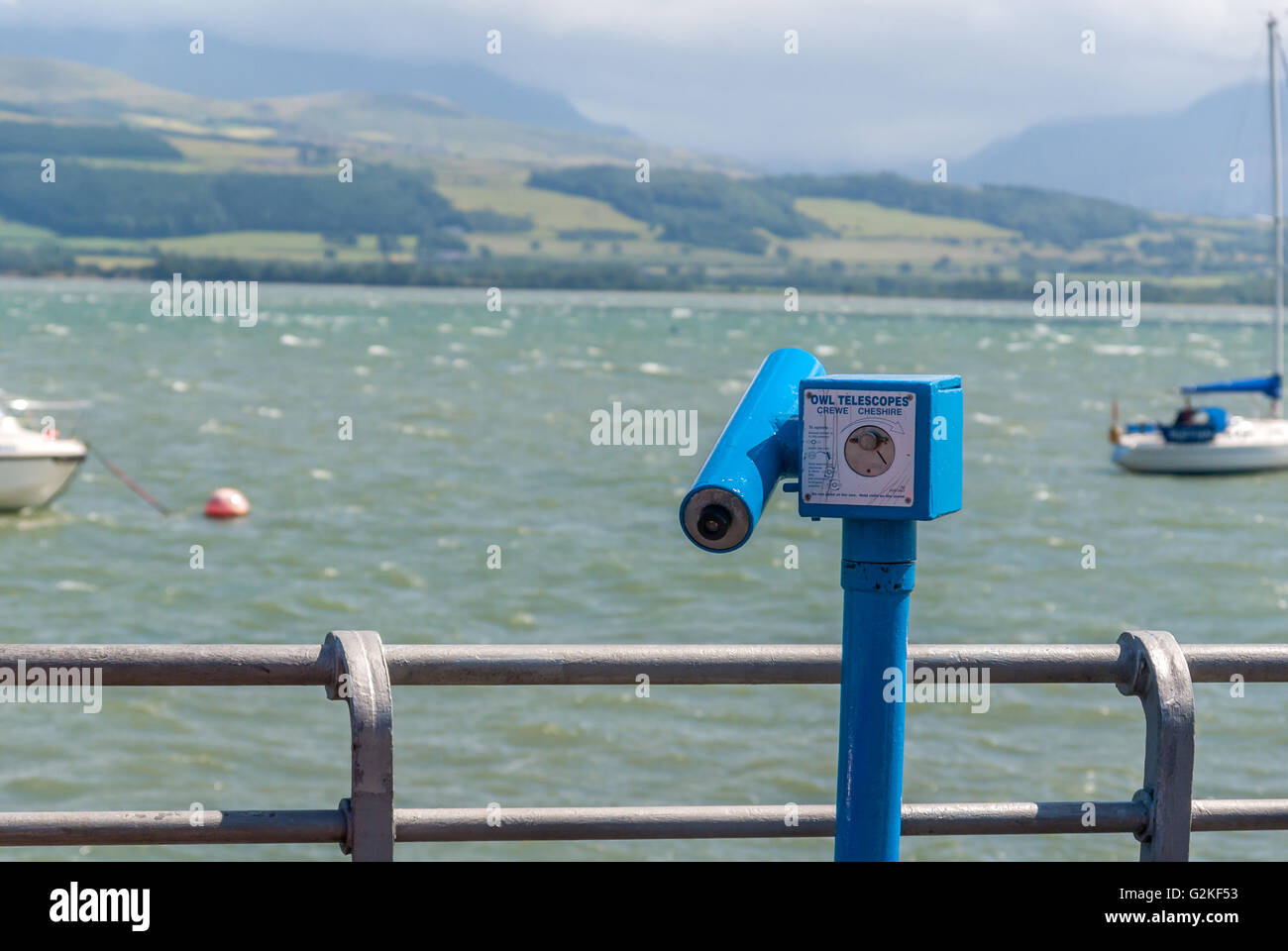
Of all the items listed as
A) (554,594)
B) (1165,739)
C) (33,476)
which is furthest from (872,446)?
(33,476)

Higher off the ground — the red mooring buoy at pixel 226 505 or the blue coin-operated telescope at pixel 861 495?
the blue coin-operated telescope at pixel 861 495

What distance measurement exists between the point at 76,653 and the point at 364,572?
1000 inches

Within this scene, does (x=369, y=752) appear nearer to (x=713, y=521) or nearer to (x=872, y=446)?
(x=713, y=521)

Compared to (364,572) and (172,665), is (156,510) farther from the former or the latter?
(172,665)

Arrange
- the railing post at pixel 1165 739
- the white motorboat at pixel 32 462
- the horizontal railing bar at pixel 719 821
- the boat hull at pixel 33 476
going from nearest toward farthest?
1. the horizontal railing bar at pixel 719 821
2. the railing post at pixel 1165 739
3. the white motorboat at pixel 32 462
4. the boat hull at pixel 33 476

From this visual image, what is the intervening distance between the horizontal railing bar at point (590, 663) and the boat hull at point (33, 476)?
27252 mm

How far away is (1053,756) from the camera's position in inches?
674

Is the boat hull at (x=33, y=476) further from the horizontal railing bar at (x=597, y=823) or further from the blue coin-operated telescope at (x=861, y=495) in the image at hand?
the blue coin-operated telescope at (x=861, y=495)

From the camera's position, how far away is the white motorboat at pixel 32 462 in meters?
29.4

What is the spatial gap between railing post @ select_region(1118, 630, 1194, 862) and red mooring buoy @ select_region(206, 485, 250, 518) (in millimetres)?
31402

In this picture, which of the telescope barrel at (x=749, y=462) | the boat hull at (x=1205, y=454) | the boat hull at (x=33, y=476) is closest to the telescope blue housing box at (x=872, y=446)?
the telescope barrel at (x=749, y=462)

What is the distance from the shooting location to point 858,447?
3.18 metres

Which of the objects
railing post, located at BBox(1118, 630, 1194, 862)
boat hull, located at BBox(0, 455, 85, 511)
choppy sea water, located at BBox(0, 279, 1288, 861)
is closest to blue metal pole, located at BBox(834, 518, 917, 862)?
railing post, located at BBox(1118, 630, 1194, 862)
